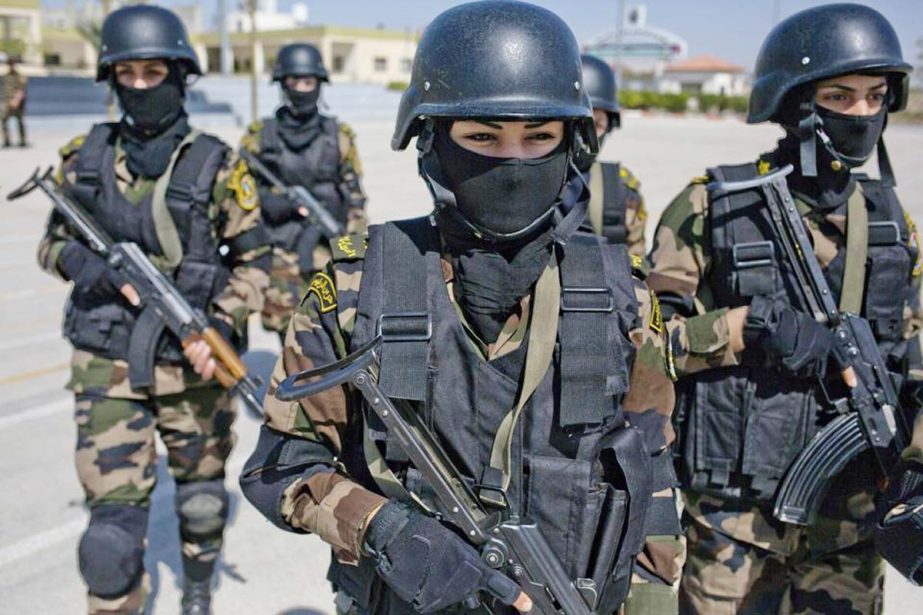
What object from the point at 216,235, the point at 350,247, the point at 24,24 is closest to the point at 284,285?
the point at 216,235

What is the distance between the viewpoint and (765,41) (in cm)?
268

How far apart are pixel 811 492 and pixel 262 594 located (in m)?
2.04

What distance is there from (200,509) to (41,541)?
3.48 feet

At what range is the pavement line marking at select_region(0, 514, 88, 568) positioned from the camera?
135 inches

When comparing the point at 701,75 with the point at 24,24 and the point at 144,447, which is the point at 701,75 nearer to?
the point at 24,24

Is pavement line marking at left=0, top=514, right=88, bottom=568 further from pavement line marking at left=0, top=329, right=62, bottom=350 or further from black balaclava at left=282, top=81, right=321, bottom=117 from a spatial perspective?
black balaclava at left=282, top=81, right=321, bottom=117

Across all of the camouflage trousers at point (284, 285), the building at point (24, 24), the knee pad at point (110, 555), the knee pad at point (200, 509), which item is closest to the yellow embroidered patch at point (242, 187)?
the knee pad at point (200, 509)

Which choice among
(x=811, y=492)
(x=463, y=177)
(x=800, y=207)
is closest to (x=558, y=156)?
(x=463, y=177)

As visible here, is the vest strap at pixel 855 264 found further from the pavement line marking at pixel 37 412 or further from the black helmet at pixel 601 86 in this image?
the pavement line marking at pixel 37 412

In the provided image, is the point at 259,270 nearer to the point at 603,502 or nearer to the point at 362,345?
the point at 362,345

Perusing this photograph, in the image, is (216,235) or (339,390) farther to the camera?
(216,235)

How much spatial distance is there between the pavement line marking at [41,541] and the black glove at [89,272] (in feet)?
4.10

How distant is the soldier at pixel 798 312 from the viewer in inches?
93.5

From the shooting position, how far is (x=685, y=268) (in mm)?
2498
